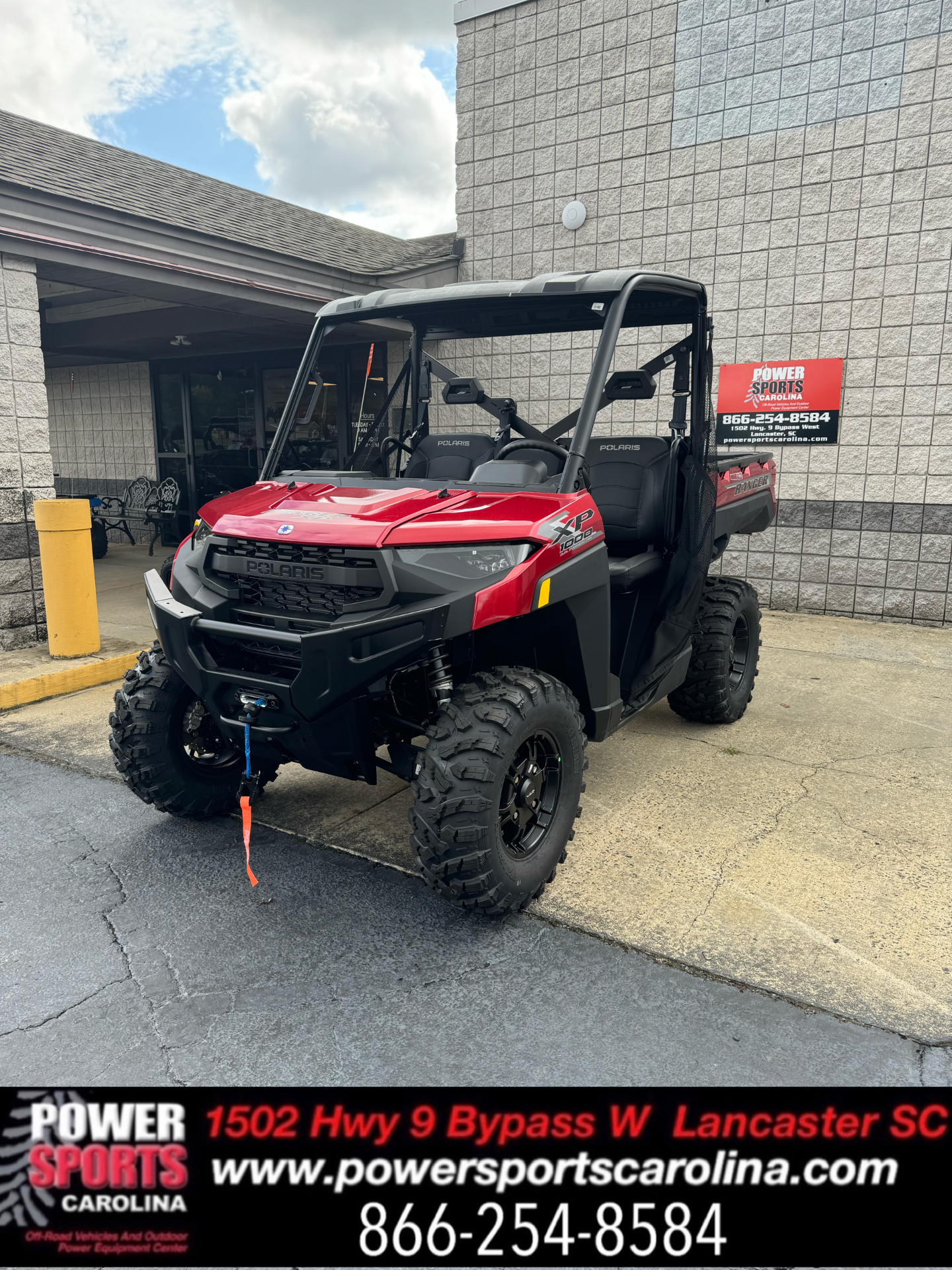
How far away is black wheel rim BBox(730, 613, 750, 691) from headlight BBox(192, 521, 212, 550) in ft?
10.6

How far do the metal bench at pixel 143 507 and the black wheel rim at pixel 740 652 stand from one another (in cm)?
940

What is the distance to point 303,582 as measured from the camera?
9.90ft

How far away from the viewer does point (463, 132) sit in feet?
31.5

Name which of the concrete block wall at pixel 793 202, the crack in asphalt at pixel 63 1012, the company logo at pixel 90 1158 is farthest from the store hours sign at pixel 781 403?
the company logo at pixel 90 1158

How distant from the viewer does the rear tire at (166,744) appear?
3.61 meters

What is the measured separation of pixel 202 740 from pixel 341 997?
1.54m

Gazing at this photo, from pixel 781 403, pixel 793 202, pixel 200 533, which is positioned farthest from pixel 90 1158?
pixel 793 202

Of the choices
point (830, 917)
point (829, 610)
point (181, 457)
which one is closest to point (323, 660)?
point (830, 917)

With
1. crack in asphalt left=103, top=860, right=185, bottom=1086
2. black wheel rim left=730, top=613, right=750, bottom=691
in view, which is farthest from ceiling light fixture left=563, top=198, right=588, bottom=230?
crack in asphalt left=103, top=860, right=185, bottom=1086

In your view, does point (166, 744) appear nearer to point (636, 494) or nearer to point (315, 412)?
point (636, 494)

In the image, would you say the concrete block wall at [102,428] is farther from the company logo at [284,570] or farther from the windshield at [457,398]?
the company logo at [284,570]

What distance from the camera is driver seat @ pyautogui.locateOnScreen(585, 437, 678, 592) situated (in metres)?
4.32

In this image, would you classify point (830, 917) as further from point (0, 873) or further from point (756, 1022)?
point (0, 873)

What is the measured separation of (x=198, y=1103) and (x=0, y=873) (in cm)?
170
